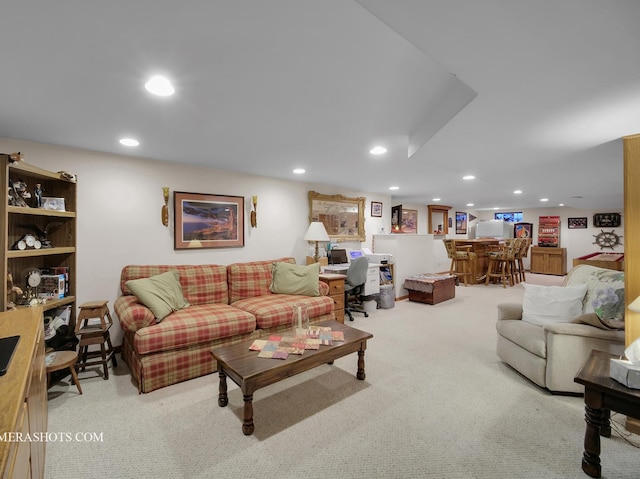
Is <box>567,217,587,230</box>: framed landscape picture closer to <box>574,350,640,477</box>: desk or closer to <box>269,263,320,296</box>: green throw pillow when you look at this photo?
<box>269,263,320,296</box>: green throw pillow

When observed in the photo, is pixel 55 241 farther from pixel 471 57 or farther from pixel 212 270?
pixel 471 57

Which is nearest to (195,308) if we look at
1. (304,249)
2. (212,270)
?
(212,270)

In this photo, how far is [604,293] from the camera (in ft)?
7.91

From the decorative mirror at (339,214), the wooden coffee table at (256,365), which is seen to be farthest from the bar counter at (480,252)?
the wooden coffee table at (256,365)

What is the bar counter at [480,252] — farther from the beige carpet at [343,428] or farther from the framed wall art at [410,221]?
the beige carpet at [343,428]

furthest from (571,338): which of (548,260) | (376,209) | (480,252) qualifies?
(548,260)

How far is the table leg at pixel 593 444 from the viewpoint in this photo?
150cm

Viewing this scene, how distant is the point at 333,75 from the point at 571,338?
254 cm

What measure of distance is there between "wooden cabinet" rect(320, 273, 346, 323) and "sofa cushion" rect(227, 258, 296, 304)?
80cm

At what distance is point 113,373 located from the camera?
8.79ft

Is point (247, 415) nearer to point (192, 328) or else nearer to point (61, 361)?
point (192, 328)

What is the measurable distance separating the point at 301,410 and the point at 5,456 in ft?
5.58

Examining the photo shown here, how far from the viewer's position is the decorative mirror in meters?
4.89

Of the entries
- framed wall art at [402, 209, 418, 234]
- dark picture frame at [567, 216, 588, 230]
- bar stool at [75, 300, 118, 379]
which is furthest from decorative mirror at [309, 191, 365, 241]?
dark picture frame at [567, 216, 588, 230]
